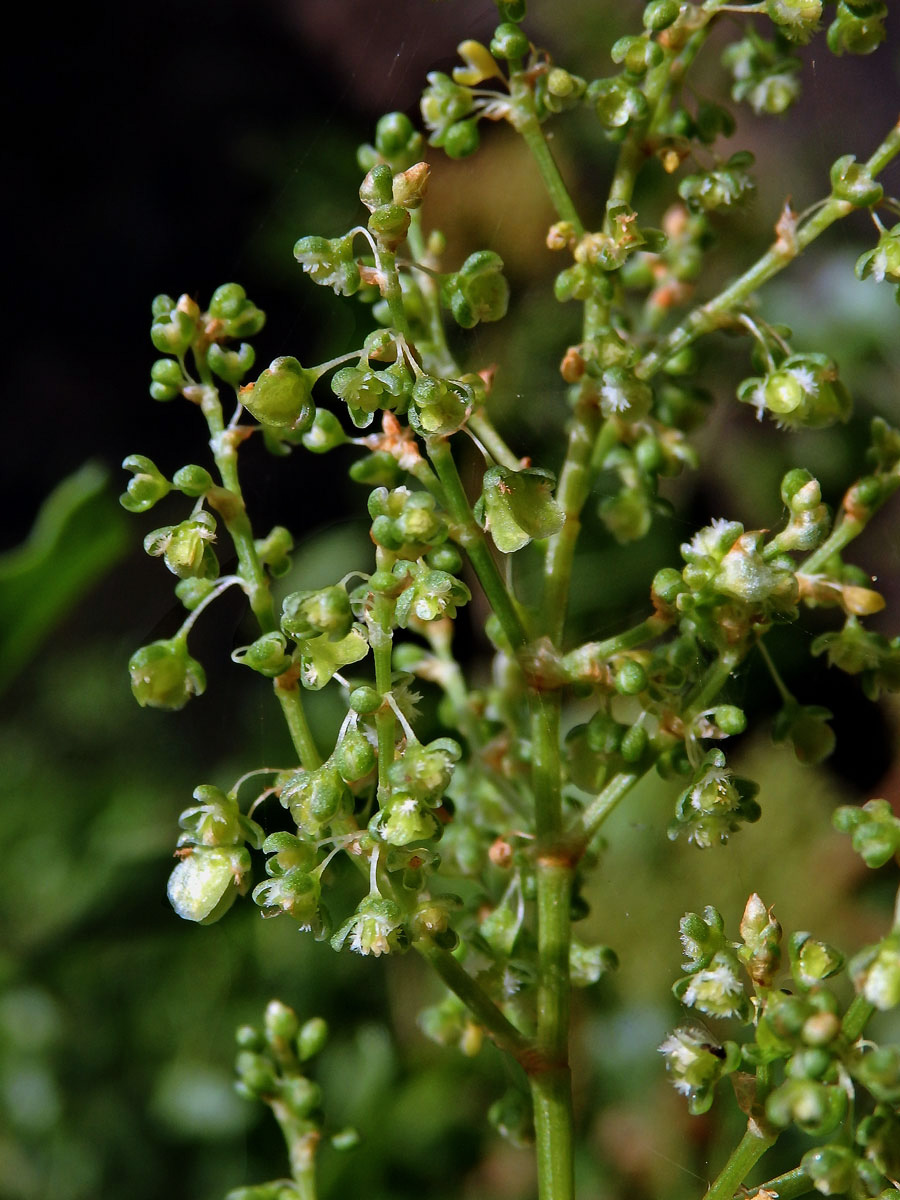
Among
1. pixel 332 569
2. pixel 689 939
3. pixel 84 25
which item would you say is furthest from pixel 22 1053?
pixel 84 25

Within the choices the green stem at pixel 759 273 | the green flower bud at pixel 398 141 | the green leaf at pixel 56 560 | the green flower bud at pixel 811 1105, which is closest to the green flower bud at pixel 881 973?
the green flower bud at pixel 811 1105

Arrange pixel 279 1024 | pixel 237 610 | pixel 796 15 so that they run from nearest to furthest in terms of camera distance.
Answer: pixel 796 15
pixel 279 1024
pixel 237 610

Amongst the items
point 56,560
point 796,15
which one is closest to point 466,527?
point 796,15

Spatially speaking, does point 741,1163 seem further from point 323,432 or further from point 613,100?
point 613,100

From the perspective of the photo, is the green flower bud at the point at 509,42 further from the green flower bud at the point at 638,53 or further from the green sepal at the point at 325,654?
the green sepal at the point at 325,654

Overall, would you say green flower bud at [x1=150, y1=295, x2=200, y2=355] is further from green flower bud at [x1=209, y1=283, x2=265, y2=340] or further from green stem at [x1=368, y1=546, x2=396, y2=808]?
green stem at [x1=368, y1=546, x2=396, y2=808]

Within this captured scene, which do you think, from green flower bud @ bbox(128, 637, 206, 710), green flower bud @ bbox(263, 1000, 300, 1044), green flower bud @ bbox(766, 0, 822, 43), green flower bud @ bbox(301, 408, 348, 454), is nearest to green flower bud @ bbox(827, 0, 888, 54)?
green flower bud @ bbox(766, 0, 822, 43)
